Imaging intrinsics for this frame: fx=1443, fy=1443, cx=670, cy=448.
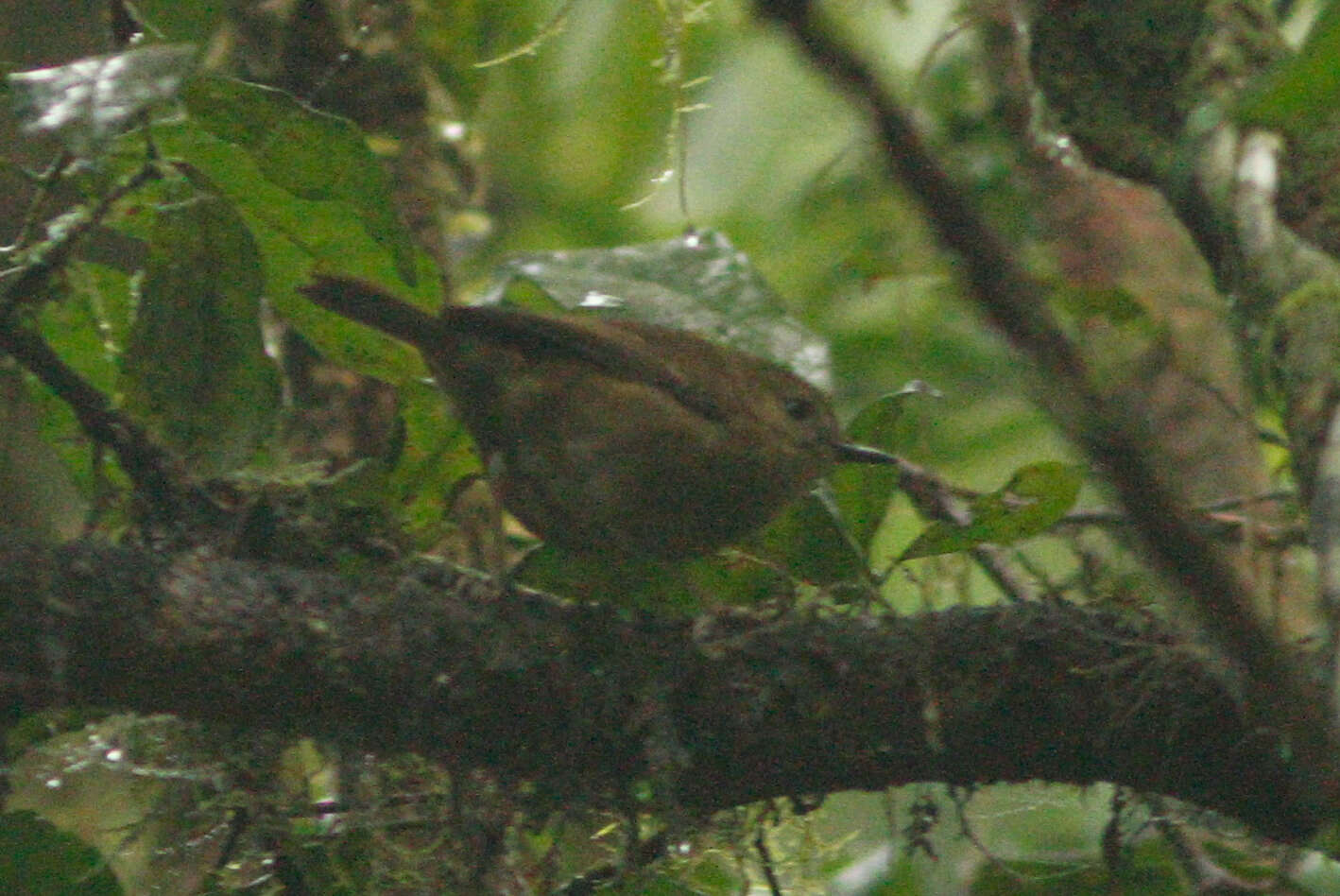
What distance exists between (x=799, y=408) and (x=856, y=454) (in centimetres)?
14

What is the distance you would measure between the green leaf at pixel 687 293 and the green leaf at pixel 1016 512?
369mm

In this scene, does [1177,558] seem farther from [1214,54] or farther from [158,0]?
[1214,54]

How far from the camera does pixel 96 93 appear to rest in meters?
1.37

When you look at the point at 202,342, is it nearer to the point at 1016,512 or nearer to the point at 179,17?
the point at 179,17

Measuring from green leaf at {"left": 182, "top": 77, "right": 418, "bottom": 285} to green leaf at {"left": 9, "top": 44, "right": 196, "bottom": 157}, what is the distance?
1.01 feet

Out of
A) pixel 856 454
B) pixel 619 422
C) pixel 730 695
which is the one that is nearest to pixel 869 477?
pixel 856 454

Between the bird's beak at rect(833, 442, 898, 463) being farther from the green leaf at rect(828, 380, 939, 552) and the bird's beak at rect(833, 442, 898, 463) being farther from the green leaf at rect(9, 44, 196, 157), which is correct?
the green leaf at rect(9, 44, 196, 157)

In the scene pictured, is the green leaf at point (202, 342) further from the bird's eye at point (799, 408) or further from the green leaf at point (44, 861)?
the bird's eye at point (799, 408)

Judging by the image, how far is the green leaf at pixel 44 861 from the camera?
5.33ft

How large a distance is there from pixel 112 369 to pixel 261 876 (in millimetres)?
739

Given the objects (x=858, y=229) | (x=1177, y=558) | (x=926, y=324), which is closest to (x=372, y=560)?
(x=1177, y=558)

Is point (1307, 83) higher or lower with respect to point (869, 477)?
Answer: higher

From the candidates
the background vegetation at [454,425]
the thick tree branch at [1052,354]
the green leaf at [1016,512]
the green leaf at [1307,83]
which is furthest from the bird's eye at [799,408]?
the thick tree branch at [1052,354]

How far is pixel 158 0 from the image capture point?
179 centimetres
